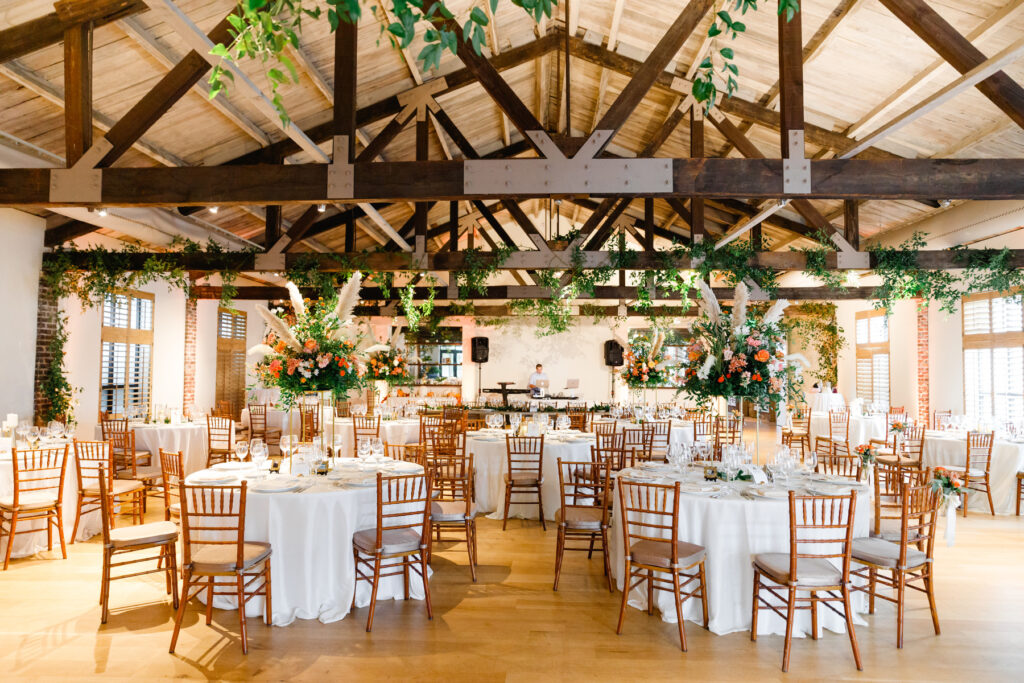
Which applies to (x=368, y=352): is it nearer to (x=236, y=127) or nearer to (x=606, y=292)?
(x=236, y=127)

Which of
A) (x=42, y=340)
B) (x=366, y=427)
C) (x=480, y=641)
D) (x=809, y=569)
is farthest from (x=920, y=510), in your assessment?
(x=42, y=340)

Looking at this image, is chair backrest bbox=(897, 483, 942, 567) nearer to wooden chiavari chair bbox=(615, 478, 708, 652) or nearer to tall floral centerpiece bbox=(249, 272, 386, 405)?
wooden chiavari chair bbox=(615, 478, 708, 652)

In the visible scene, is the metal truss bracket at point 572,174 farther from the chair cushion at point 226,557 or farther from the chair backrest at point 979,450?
the chair backrest at point 979,450

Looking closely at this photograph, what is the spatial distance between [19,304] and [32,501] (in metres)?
3.73

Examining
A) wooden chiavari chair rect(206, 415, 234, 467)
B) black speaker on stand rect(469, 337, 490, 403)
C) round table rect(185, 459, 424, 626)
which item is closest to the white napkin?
round table rect(185, 459, 424, 626)

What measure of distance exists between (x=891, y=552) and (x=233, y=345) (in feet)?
46.7

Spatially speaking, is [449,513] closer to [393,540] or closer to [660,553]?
[393,540]

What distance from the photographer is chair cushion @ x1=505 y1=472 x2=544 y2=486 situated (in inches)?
266

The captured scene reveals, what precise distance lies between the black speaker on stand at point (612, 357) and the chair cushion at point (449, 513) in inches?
519

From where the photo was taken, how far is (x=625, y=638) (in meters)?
4.11

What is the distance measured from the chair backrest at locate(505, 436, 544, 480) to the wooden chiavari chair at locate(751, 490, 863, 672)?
304 centimetres

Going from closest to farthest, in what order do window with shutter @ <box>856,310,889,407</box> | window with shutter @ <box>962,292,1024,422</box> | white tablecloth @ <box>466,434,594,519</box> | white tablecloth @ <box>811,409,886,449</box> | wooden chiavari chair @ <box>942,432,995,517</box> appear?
white tablecloth @ <box>466,434,594,519</box>
wooden chiavari chair @ <box>942,432,995,517</box>
window with shutter @ <box>962,292,1024,422</box>
white tablecloth @ <box>811,409,886,449</box>
window with shutter @ <box>856,310,889,407</box>

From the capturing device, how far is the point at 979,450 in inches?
309

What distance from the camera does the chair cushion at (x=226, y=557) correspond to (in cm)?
390
